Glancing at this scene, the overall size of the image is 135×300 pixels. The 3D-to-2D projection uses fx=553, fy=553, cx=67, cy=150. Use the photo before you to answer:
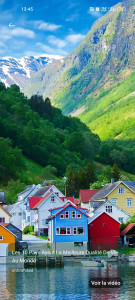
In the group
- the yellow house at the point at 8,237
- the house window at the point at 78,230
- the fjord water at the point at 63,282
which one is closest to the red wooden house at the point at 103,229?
the house window at the point at 78,230

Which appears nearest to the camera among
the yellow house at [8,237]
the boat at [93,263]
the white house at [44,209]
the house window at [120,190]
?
the boat at [93,263]

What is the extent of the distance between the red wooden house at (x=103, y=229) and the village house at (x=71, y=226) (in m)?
3.32

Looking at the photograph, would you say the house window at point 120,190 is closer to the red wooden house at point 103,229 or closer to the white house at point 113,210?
the white house at point 113,210

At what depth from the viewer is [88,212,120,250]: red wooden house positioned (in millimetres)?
94188

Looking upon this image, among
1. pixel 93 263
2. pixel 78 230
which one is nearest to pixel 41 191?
pixel 78 230

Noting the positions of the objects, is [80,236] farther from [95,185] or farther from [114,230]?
[95,185]

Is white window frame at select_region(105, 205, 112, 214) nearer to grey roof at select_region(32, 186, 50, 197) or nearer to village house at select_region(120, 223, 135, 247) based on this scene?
village house at select_region(120, 223, 135, 247)

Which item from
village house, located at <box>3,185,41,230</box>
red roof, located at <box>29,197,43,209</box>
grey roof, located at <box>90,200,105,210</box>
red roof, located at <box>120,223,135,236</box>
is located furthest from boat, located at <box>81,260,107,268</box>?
village house, located at <box>3,185,41,230</box>

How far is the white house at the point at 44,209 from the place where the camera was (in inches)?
4309

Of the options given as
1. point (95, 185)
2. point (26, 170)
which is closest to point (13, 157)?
point (26, 170)

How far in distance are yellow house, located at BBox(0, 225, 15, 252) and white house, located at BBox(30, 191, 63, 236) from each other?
21.8 meters

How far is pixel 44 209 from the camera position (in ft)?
364

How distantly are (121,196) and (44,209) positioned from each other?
15.6 m

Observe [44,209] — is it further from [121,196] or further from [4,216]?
[121,196]
